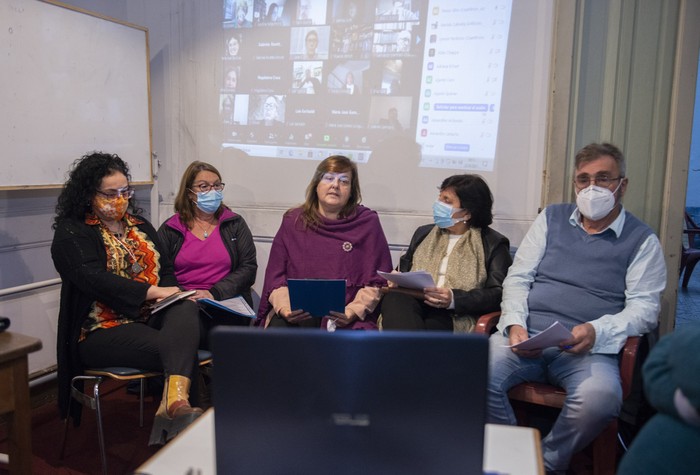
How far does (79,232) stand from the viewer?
2.55 metres

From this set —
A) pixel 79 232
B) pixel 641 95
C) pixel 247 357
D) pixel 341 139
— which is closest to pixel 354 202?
pixel 341 139

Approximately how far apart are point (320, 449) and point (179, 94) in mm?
3360

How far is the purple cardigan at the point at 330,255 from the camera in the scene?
2.89 m

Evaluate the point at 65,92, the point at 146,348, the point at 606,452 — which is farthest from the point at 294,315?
the point at 65,92

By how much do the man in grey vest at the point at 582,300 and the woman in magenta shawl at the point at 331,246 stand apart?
721mm

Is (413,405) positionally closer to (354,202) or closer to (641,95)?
(354,202)

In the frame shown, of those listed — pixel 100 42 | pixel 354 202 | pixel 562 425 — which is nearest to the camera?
pixel 562 425

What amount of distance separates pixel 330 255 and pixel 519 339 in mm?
1031

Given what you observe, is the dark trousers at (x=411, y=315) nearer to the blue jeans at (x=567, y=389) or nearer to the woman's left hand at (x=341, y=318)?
the woman's left hand at (x=341, y=318)

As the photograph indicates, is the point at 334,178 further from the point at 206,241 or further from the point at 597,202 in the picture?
the point at 597,202

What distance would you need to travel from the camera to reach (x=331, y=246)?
2.90m

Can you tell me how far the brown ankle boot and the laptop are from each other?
1539 mm

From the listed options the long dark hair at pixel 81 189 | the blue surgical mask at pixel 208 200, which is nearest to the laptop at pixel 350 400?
the long dark hair at pixel 81 189

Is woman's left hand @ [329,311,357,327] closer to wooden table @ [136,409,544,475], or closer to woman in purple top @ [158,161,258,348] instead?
woman in purple top @ [158,161,258,348]
